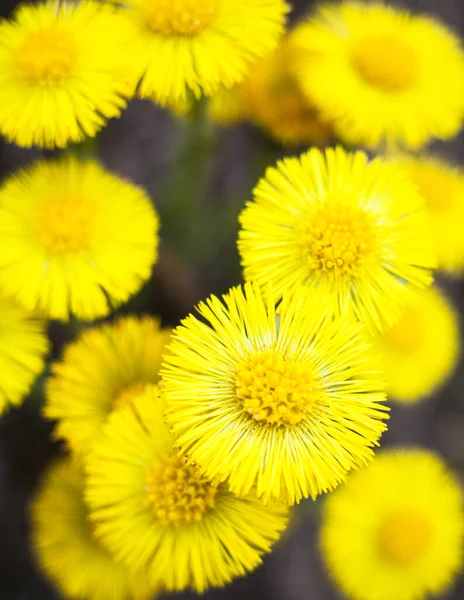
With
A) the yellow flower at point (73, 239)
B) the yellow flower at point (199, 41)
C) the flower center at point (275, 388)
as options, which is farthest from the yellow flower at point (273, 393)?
the yellow flower at point (199, 41)

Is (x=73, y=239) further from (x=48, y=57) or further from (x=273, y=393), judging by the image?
(x=273, y=393)

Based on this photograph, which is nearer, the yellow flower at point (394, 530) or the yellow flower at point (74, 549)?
the yellow flower at point (74, 549)

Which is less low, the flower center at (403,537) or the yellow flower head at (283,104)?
the yellow flower head at (283,104)

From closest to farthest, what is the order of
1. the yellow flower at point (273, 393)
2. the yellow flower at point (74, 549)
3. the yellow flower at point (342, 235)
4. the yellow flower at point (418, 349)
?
the yellow flower at point (273, 393)
the yellow flower at point (342, 235)
the yellow flower at point (74, 549)
the yellow flower at point (418, 349)

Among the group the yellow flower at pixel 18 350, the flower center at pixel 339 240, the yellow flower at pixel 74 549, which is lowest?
the yellow flower at pixel 74 549

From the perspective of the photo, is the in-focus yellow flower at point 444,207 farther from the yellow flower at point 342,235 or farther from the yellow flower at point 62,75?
the yellow flower at point 62,75

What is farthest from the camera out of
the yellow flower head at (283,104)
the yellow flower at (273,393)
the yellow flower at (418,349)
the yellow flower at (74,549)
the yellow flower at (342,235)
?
the yellow flower at (418,349)
